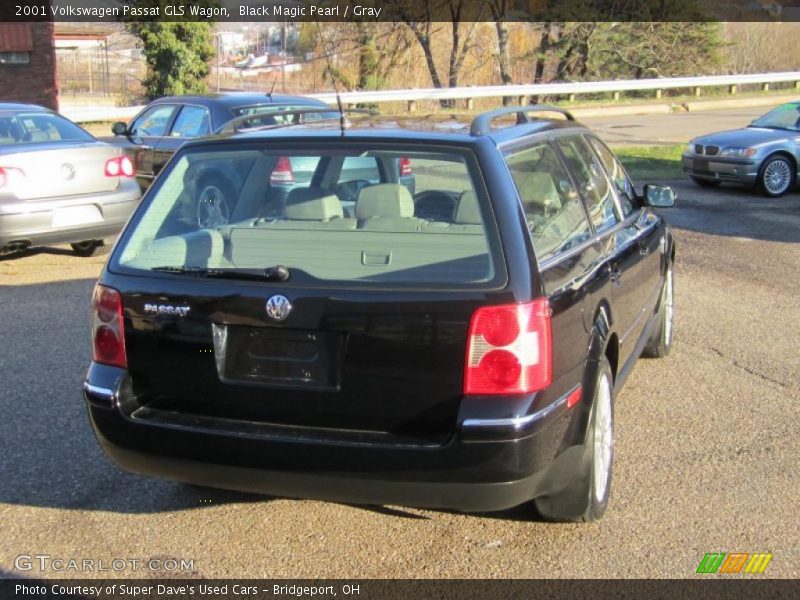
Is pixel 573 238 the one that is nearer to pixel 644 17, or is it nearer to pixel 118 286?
pixel 118 286

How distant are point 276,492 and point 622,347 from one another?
6.61 ft

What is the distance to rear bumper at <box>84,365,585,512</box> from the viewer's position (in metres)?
3.37

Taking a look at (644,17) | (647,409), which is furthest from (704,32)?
(647,409)

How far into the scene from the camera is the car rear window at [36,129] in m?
9.53

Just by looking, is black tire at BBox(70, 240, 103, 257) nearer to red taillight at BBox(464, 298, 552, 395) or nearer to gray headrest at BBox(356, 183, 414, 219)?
gray headrest at BBox(356, 183, 414, 219)

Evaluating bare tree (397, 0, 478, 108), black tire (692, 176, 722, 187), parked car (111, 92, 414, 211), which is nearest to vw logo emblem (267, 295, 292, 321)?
parked car (111, 92, 414, 211)

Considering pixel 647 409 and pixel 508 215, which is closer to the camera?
pixel 508 215

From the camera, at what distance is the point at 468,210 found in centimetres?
375

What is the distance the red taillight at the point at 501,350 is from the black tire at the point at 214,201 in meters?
1.51

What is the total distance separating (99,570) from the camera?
3752 millimetres

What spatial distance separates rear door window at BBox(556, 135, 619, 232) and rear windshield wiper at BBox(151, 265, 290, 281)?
1732mm

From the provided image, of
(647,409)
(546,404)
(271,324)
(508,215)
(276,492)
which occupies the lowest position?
(647,409)

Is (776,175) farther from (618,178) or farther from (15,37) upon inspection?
(15,37)

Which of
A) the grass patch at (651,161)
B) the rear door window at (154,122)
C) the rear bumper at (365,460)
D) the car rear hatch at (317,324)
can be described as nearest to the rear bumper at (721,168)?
the grass patch at (651,161)
